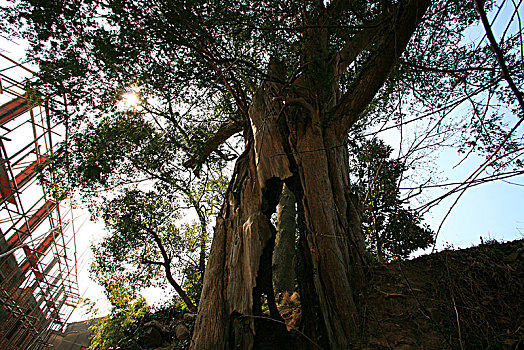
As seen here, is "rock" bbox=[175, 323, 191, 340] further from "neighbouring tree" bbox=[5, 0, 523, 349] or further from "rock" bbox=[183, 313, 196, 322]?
"neighbouring tree" bbox=[5, 0, 523, 349]

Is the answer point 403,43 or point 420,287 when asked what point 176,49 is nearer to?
point 403,43

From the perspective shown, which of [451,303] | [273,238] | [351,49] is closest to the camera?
[451,303]

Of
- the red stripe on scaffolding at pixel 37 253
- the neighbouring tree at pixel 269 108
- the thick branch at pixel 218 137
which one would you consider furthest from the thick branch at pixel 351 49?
the red stripe on scaffolding at pixel 37 253

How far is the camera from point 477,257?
282 cm

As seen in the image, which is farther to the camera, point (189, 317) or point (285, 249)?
point (285, 249)

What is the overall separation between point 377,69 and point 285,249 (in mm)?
4714

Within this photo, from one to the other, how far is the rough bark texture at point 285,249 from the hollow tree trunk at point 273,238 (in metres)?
1.93

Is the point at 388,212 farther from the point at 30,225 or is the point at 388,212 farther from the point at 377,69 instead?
the point at 30,225

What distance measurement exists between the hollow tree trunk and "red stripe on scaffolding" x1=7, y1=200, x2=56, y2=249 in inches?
291

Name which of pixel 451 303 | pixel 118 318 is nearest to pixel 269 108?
pixel 451 303

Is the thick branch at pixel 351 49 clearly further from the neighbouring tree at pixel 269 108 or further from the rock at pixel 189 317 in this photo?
the rock at pixel 189 317

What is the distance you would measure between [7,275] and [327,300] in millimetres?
9451

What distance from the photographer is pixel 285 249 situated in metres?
6.64

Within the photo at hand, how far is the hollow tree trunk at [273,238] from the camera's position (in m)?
2.60
